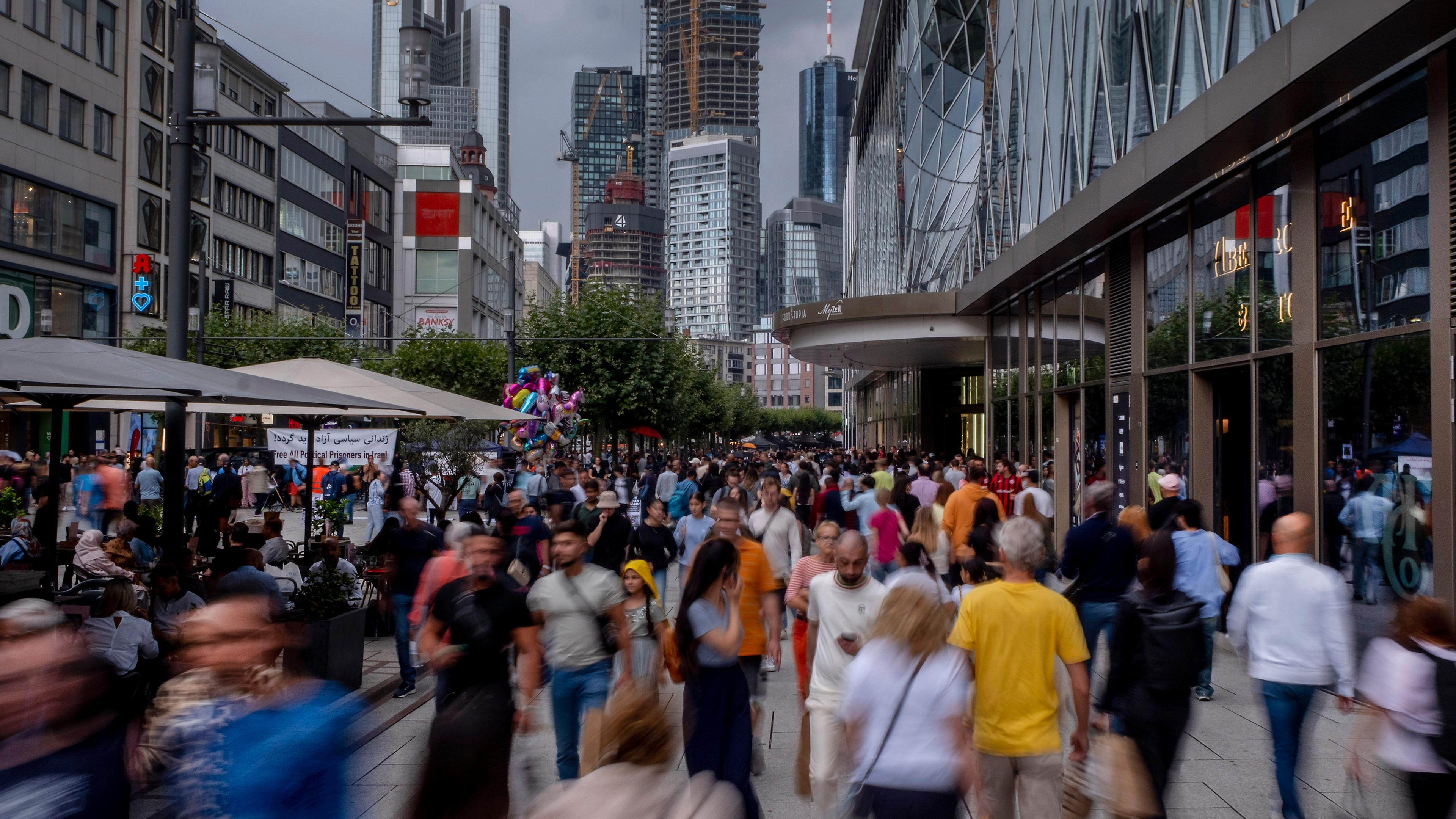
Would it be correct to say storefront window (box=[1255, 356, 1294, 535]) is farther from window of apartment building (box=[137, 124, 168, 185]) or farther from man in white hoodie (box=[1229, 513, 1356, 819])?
window of apartment building (box=[137, 124, 168, 185])

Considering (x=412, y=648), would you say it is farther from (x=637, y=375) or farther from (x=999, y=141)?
(x=637, y=375)

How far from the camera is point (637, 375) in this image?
42.8m

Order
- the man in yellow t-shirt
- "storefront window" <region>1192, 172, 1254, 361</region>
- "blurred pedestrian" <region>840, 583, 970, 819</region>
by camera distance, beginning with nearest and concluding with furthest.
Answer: "blurred pedestrian" <region>840, 583, 970, 819</region>
the man in yellow t-shirt
"storefront window" <region>1192, 172, 1254, 361</region>

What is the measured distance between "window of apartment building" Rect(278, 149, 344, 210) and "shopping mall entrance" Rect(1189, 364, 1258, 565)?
55834 mm

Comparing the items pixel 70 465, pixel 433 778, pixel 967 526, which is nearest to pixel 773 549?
pixel 967 526

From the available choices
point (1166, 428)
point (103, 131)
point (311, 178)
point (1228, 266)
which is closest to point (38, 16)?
point (103, 131)

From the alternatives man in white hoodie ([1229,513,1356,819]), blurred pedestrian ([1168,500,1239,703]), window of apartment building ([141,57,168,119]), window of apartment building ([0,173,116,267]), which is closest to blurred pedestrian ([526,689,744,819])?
man in white hoodie ([1229,513,1356,819])

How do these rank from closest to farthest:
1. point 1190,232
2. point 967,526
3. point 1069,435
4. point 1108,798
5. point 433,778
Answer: point 433,778
point 1108,798
point 967,526
point 1190,232
point 1069,435

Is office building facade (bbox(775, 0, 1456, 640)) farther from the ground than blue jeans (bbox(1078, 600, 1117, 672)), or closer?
farther from the ground

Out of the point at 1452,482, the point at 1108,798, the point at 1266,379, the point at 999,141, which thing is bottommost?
the point at 1108,798

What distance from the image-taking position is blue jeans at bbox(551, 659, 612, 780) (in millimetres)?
6168

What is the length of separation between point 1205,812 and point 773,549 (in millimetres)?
4484

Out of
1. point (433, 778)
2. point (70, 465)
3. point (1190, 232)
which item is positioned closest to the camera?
point (433, 778)

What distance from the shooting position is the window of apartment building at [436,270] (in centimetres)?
8012
